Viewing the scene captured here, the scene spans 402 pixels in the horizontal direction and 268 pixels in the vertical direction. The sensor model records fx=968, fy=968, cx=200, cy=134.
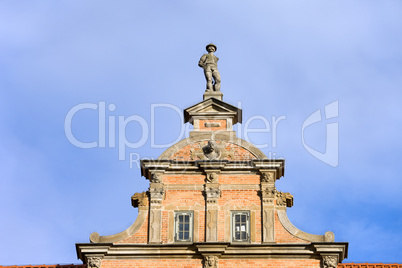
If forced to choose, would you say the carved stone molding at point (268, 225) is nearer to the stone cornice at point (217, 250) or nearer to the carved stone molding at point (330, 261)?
the stone cornice at point (217, 250)

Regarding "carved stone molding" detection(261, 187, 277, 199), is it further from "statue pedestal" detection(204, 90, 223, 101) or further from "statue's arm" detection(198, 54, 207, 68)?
"statue's arm" detection(198, 54, 207, 68)

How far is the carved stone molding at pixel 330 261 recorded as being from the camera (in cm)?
2973

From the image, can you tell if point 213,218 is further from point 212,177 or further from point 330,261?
point 330,261

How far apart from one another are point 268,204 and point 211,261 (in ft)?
8.93

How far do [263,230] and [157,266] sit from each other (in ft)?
Result: 11.5

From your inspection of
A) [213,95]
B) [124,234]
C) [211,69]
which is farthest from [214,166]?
[211,69]

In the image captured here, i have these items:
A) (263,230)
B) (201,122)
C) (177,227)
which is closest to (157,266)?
(177,227)

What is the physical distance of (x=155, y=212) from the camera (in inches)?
1217

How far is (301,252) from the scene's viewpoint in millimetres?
29969

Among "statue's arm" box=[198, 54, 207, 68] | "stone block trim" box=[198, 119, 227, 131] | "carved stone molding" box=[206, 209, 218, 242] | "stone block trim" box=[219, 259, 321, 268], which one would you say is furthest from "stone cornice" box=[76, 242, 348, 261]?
"statue's arm" box=[198, 54, 207, 68]

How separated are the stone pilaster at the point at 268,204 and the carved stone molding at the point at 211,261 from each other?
1632mm

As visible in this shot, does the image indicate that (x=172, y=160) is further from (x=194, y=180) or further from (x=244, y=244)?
(x=244, y=244)

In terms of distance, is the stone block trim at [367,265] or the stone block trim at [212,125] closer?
the stone block trim at [367,265]

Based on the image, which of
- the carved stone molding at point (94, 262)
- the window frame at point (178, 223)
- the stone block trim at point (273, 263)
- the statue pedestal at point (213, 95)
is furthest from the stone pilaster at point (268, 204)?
the carved stone molding at point (94, 262)
